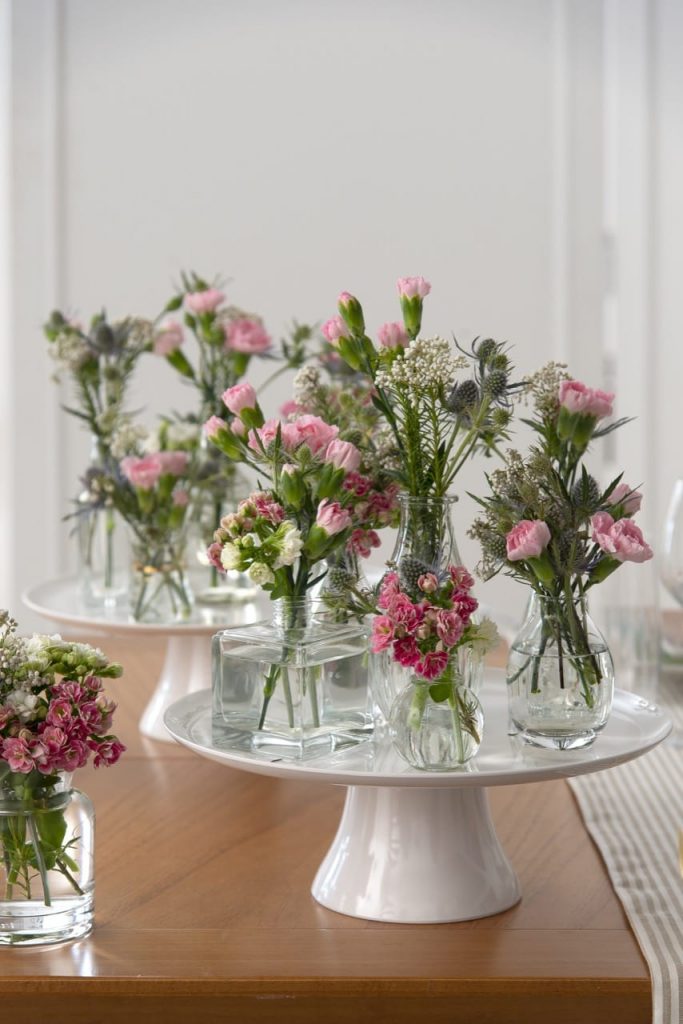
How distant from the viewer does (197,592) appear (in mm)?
1763

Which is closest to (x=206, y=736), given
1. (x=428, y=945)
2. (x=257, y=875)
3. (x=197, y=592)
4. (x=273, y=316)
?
(x=257, y=875)

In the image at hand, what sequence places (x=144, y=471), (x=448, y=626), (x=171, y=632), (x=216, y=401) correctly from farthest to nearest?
(x=216, y=401)
(x=144, y=471)
(x=171, y=632)
(x=448, y=626)

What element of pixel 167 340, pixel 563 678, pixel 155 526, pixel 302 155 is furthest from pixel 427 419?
pixel 302 155

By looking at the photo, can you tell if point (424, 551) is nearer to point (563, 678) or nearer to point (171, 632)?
point (563, 678)

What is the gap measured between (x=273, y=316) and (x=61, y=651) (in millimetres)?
2730

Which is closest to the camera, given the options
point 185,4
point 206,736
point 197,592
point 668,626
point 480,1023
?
point 480,1023

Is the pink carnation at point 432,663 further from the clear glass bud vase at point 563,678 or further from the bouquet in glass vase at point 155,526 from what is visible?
the bouquet in glass vase at point 155,526

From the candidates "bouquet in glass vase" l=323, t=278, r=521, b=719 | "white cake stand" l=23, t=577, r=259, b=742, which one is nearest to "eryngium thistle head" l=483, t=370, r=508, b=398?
"bouquet in glass vase" l=323, t=278, r=521, b=719

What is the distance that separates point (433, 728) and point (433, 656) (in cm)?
8

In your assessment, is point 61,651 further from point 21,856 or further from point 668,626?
point 668,626

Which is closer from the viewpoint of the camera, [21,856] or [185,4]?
[21,856]

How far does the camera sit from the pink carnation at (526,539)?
1023 mm

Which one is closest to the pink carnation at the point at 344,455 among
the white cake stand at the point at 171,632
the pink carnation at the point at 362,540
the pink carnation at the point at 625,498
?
the pink carnation at the point at 362,540

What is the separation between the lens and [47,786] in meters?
1.02
